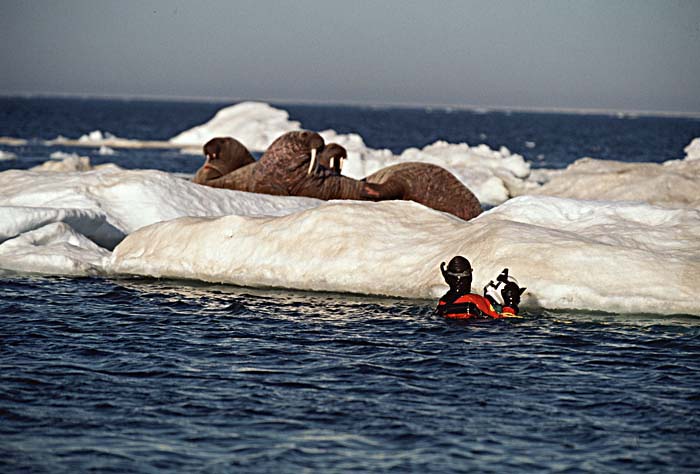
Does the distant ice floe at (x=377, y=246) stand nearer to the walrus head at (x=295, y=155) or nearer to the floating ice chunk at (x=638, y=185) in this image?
the walrus head at (x=295, y=155)

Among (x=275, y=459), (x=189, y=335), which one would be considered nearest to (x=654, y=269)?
(x=189, y=335)

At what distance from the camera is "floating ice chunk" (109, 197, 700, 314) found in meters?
13.9

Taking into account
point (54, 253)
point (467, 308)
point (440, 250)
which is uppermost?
point (440, 250)

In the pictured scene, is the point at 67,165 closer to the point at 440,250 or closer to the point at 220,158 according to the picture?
the point at 220,158

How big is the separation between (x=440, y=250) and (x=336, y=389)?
5417 mm

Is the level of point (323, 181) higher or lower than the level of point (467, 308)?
higher

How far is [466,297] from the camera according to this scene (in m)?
13.4

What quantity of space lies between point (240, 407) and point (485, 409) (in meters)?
2.37

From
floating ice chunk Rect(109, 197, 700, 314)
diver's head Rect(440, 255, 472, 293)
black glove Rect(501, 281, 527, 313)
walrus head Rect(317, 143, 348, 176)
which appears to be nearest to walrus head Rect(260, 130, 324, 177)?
walrus head Rect(317, 143, 348, 176)

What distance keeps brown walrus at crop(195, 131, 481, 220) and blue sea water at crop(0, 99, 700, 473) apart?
8.97 meters

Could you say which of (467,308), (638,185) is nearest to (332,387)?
(467,308)

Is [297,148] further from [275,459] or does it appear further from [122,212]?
[275,459]

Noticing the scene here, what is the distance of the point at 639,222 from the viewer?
16.1 m

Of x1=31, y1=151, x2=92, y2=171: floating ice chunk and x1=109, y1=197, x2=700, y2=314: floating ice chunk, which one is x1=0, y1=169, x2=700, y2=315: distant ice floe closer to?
x1=109, y1=197, x2=700, y2=314: floating ice chunk
